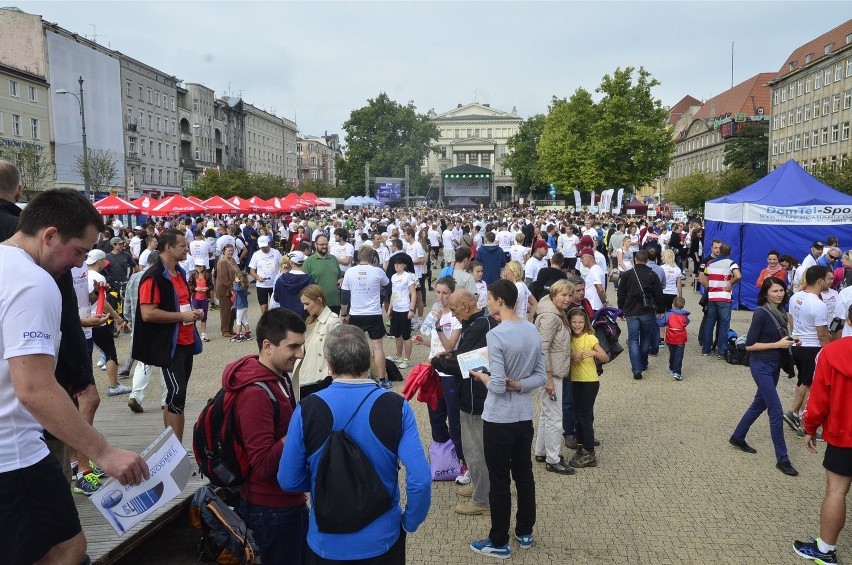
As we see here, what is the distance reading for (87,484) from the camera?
4.79 meters

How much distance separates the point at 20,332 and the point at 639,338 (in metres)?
9.21

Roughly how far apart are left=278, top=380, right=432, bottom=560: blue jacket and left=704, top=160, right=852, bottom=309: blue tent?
581 inches

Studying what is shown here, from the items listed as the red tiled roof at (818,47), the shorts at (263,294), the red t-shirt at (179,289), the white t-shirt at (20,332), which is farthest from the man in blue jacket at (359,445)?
the red tiled roof at (818,47)

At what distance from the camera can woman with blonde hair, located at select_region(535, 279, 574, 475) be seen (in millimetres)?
6184

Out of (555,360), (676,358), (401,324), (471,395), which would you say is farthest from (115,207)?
(471,395)

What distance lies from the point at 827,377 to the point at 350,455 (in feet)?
11.5

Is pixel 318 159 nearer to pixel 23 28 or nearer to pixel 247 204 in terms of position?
pixel 23 28

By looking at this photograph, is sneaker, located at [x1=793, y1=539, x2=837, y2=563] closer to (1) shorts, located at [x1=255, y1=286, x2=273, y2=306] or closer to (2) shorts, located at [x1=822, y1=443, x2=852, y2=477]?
(2) shorts, located at [x1=822, y1=443, x2=852, y2=477]

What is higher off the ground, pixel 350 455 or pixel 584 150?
pixel 584 150

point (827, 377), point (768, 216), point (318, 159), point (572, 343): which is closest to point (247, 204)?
point (768, 216)

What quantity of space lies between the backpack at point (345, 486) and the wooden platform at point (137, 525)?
→ 1.68 m

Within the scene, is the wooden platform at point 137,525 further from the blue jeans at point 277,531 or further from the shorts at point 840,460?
the shorts at point 840,460

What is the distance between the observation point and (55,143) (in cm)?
4762

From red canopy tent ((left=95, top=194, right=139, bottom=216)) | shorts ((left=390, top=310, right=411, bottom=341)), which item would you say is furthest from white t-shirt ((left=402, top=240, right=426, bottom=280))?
red canopy tent ((left=95, top=194, right=139, bottom=216))
